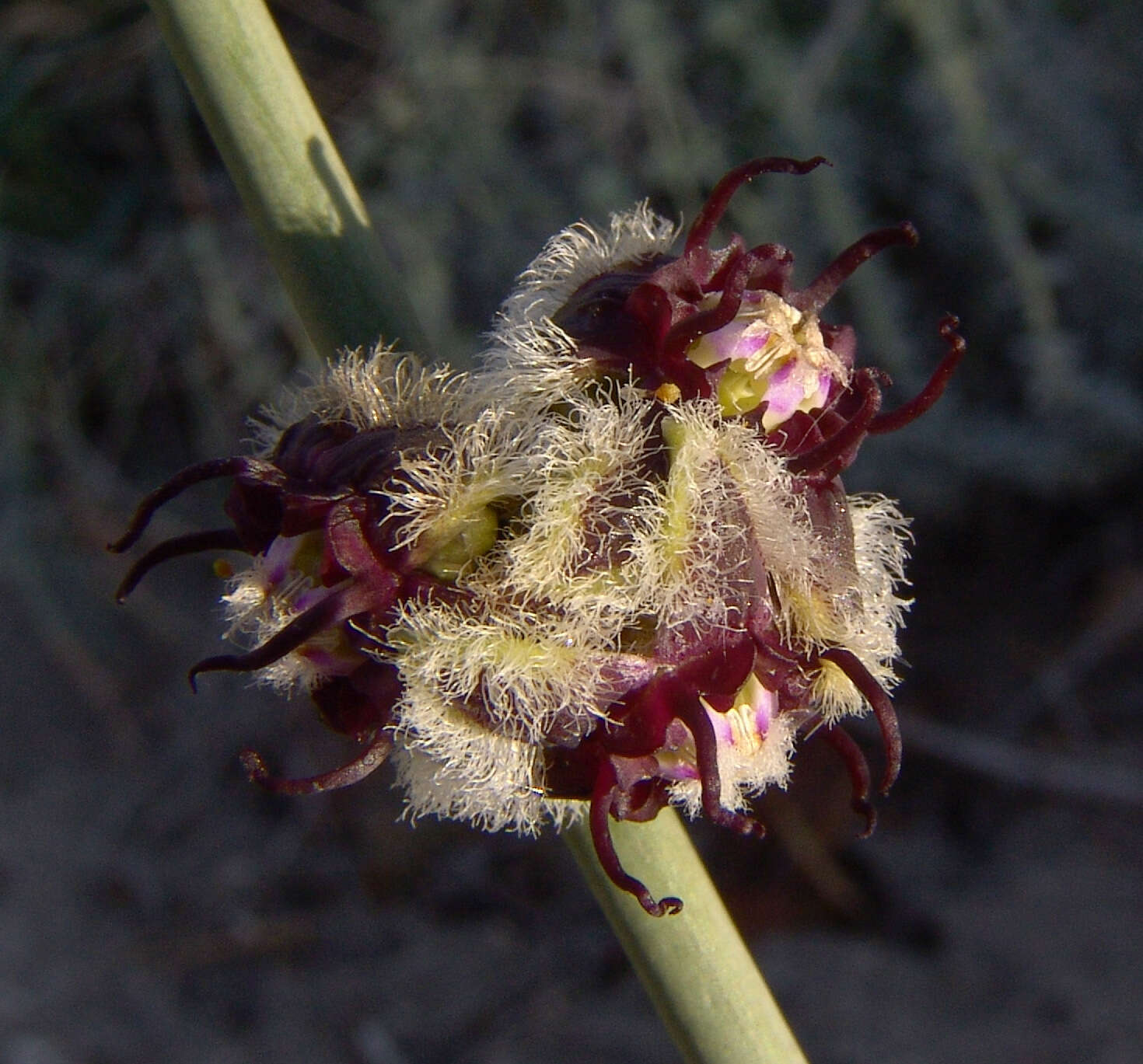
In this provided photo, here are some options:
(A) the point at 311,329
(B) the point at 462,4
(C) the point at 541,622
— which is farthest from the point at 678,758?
(B) the point at 462,4

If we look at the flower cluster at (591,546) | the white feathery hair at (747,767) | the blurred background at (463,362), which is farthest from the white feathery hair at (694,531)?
the blurred background at (463,362)

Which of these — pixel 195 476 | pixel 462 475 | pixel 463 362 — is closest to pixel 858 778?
pixel 462 475

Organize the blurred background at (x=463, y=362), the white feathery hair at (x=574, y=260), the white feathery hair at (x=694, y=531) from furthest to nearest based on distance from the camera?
1. the blurred background at (x=463, y=362)
2. the white feathery hair at (x=574, y=260)
3. the white feathery hair at (x=694, y=531)

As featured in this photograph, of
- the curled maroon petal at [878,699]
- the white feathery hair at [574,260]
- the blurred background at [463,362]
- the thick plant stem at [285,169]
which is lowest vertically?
the blurred background at [463,362]

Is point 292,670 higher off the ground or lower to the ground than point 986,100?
higher

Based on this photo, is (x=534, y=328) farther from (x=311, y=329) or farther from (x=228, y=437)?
(x=228, y=437)

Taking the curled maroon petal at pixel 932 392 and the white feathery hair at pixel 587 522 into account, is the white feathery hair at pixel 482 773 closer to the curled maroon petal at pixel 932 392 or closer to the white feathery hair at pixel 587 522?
the white feathery hair at pixel 587 522
